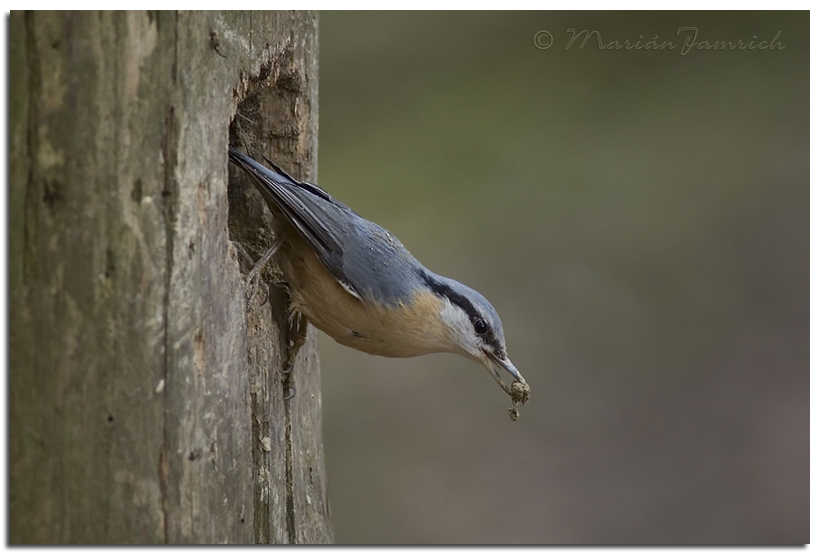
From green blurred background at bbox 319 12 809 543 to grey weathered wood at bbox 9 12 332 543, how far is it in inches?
104

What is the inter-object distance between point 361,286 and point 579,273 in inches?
111

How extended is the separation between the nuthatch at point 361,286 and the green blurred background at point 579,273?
193 centimetres

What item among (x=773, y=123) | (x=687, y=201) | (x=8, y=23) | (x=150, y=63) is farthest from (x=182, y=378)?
(x=773, y=123)

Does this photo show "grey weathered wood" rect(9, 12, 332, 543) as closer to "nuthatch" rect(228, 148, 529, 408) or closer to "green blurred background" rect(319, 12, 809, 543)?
"nuthatch" rect(228, 148, 529, 408)

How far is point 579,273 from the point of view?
5148 mm

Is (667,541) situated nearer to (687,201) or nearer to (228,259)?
(687,201)

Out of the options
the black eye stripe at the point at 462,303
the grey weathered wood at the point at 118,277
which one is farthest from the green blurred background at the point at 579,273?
the grey weathered wood at the point at 118,277

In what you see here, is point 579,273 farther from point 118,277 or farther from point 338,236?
point 118,277

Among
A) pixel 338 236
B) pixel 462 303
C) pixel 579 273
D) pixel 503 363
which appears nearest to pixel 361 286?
Result: pixel 338 236

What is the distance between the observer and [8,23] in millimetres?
1758

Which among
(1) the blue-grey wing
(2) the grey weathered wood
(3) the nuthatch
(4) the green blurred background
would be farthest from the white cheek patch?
(4) the green blurred background

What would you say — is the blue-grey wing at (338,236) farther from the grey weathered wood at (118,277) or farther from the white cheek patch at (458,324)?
the grey weathered wood at (118,277)

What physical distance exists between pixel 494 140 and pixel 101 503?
3.73m

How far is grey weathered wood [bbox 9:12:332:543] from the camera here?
1.77 m
